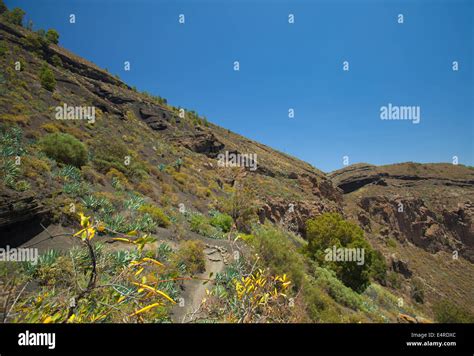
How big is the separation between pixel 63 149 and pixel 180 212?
6028 mm

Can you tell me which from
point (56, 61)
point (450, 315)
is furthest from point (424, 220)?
point (56, 61)

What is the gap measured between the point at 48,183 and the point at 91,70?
38.0m

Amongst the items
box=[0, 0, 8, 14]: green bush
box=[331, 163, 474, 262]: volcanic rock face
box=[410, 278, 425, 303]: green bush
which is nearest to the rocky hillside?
box=[410, 278, 425, 303]: green bush

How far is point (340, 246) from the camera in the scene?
19.2 m

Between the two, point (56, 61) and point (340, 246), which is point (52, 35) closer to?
point (56, 61)

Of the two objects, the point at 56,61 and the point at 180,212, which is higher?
the point at 56,61

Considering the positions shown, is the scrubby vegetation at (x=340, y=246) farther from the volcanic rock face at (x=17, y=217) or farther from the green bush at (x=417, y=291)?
the volcanic rock face at (x=17, y=217)

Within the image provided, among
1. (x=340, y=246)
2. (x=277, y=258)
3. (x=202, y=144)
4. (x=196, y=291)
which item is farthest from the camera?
(x=202, y=144)

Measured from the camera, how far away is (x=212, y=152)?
32.2 meters

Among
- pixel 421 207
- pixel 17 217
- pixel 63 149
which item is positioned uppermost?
pixel 63 149

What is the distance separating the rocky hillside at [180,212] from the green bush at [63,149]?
0.04 m

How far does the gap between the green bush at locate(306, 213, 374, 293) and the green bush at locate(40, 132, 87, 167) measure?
1627 cm

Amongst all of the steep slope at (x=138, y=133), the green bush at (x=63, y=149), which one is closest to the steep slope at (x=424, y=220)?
the steep slope at (x=138, y=133)
